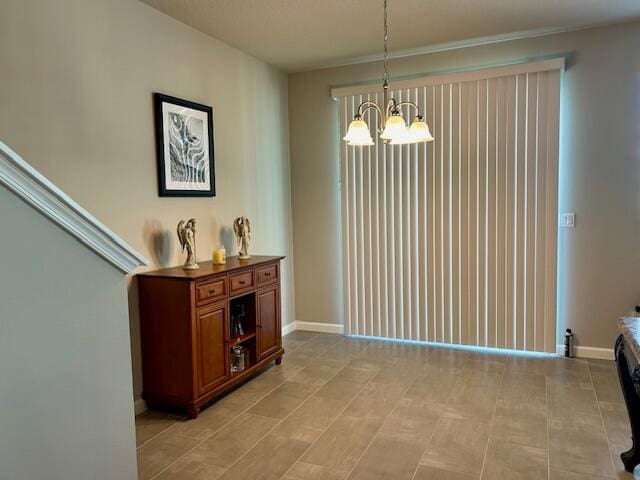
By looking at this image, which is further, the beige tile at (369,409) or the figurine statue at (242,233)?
the figurine statue at (242,233)

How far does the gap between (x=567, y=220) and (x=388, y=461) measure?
2.65 metres

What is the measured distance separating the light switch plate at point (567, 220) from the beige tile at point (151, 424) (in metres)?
3.36

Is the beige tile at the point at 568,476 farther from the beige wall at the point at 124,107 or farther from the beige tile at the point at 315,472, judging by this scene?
the beige wall at the point at 124,107

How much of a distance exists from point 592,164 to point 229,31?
122 inches

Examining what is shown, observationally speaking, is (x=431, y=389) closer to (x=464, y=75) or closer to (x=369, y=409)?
(x=369, y=409)

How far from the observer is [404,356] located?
169 inches

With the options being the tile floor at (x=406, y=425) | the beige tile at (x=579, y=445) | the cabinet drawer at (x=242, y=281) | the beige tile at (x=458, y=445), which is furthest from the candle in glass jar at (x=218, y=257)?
the beige tile at (x=579, y=445)

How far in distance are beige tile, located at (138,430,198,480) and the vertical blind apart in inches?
95.3

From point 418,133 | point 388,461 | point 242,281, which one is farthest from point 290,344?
point 418,133

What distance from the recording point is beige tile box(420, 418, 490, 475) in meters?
2.52

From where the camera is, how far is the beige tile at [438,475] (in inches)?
94.7

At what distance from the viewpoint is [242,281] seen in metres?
3.62

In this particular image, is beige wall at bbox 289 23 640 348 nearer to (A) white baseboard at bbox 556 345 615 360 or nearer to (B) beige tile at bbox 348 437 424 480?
(A) white baseboard at bbox 556 345 615 360

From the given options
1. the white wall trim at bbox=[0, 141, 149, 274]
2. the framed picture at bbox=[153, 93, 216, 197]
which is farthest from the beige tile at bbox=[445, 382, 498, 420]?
the framed picture at bbox=[153, 93, 216, 197]
